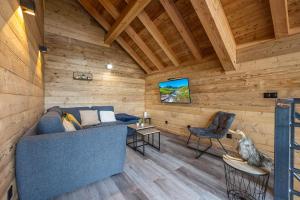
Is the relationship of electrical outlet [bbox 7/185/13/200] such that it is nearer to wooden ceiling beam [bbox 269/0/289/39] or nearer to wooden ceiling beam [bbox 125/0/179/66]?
wooden ceiling beam [bbox 125/0/179/66]

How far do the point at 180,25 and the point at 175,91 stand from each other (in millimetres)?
1820

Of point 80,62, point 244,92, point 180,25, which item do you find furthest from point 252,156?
point 80,62

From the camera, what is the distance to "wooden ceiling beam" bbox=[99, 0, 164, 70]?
331 cm

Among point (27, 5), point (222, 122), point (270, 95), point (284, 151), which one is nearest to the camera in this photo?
point (284, 151)

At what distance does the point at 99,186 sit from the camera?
1.84 metres

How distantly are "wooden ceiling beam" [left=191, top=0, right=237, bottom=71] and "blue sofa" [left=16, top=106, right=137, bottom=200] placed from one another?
7.24 feet

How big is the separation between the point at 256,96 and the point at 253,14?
56.8 inches

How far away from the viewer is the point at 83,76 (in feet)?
13.4

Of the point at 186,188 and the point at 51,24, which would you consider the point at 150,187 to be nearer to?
the point at 186,188

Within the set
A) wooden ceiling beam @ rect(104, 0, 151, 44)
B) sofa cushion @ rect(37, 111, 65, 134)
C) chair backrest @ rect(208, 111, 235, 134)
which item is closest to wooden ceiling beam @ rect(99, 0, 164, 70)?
wooden ceiling beam @ rect(104, 0, 151, 44)

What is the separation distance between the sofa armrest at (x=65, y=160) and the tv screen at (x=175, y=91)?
2.38 m

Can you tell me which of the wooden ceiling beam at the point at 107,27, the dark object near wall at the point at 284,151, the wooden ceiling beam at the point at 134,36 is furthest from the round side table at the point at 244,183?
the wooden ceiling beam at the point at 107,27

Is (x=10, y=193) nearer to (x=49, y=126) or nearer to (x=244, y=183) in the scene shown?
(x=49, y=126)

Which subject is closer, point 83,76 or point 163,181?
point 163,181
